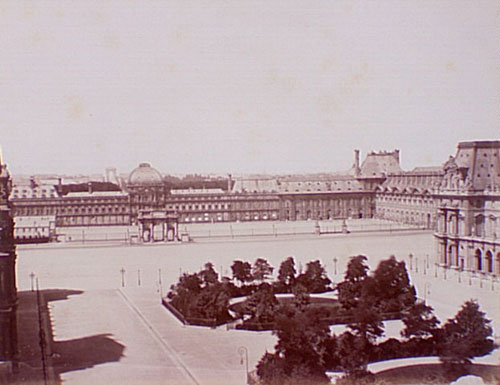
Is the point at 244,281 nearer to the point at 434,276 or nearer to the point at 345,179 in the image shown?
the point at 434,276

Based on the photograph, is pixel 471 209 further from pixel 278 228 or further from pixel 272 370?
pixel 272 370

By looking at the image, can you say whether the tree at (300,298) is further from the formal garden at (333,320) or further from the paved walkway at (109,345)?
the paved walkway at (109,345)

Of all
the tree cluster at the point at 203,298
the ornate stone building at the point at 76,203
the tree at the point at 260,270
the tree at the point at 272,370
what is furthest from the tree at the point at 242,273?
the ornate stone building at the point at 76,203

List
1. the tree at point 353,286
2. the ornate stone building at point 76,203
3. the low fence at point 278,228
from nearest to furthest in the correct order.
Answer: the tree at point 353,286
the ornate stone building at point 76,203
the low fence at point 278,228

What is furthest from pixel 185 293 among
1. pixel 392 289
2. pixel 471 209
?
pixel 471 209

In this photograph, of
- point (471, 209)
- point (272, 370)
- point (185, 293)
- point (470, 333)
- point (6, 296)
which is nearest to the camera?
point (272, 370)

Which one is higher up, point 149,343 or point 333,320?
Answer: point 333,320
